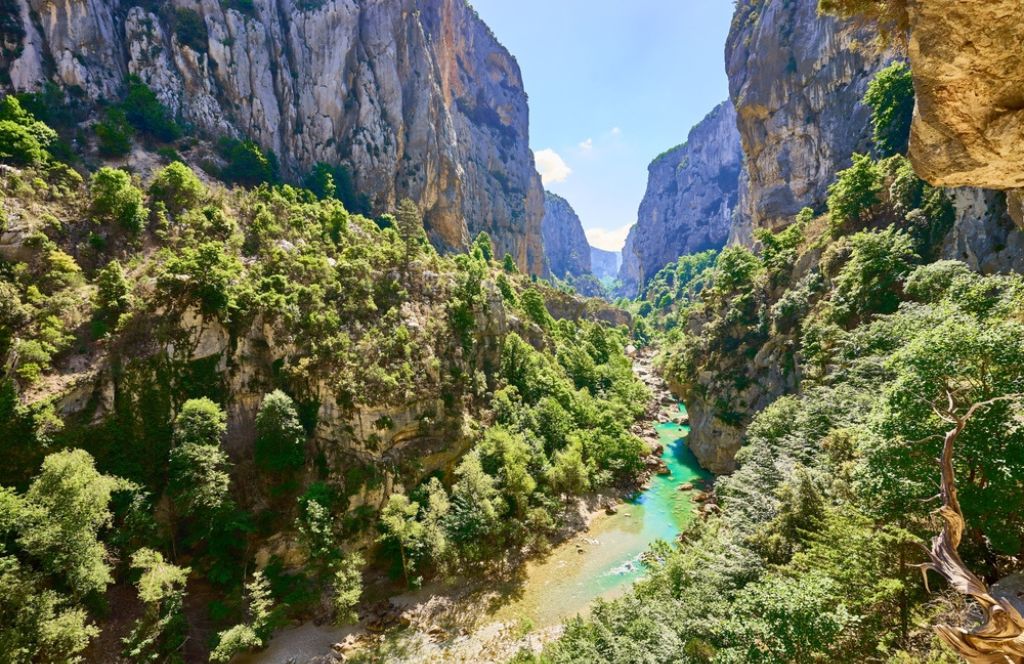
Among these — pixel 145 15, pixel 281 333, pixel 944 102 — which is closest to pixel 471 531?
pixel 281 333

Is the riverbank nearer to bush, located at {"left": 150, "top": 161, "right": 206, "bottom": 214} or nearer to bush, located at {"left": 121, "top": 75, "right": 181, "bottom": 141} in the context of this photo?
bush, located at {"left": 150, "top": 161, "right": 206, "bottom": 214}

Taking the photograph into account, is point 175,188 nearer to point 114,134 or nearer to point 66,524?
point 114,134

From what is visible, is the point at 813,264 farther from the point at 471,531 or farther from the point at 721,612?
the point at 471,531

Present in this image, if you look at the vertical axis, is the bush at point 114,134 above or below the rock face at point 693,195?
below

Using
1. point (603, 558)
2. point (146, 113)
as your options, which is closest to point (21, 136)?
point (146, 113)

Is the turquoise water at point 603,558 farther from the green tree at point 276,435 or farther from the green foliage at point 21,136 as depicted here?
the green foliage at point 21,136

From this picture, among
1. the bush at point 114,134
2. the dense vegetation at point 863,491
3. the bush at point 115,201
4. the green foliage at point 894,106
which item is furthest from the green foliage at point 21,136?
the green foliage at point 894,106
